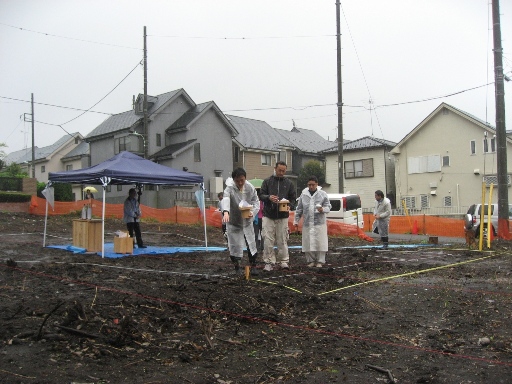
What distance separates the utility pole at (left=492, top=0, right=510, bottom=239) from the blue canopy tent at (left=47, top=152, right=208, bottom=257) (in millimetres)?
10072

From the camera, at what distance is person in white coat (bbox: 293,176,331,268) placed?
8.77 metres

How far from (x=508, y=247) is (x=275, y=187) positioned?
8.16m

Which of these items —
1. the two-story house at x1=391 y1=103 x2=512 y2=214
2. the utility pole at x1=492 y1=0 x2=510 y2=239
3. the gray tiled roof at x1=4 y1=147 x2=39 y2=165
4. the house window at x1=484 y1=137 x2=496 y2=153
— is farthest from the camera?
the gray tiled roof at x1=4 y1=147 x2=39 y2=165

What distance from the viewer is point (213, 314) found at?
5332 millimetres

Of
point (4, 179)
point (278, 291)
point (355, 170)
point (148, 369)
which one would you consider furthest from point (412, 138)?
point (148, 369)

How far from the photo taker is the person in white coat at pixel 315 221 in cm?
877

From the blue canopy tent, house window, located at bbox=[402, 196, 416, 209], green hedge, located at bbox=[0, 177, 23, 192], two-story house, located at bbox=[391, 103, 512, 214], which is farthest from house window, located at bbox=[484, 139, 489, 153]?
green hedge, located at bbox=[0, 177, 23, 192]

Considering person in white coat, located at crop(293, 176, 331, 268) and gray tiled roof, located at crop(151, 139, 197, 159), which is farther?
gray tiled roof, located at crop(151, 139, 197, 159)

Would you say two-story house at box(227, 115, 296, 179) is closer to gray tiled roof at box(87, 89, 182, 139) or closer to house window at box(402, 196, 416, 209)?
gray tiled roof at box(87, 89, 182, 139)

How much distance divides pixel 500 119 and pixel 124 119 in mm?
27959

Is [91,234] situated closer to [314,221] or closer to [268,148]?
[314,221]

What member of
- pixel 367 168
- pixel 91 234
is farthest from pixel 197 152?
pixel 91 234

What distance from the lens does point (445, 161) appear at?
3338cm

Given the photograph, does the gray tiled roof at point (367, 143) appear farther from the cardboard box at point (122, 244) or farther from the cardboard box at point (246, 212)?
the cardboard box at point (246, 212)
